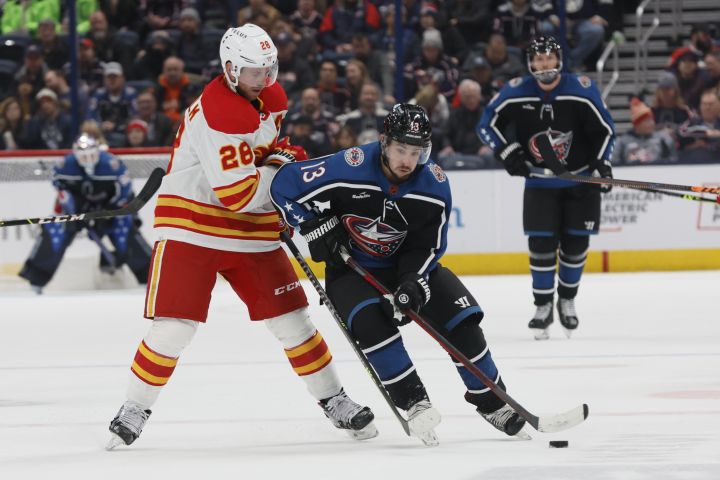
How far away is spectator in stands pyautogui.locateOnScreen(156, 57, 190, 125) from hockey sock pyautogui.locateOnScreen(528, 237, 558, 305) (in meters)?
3.97

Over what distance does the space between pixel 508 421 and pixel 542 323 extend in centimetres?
230

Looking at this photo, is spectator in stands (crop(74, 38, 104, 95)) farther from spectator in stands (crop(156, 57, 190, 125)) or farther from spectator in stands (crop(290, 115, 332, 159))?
spectator in stands (crop(290, 115, 332, 159))

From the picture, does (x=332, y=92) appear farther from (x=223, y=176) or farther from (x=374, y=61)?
(x=223, y=176)

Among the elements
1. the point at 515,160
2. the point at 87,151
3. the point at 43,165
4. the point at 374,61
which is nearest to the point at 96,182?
the point at 87,151

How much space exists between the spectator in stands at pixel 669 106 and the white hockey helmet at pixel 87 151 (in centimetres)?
347

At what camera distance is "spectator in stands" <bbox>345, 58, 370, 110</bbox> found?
29.4ft

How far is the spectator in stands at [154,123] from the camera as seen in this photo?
8.95 m

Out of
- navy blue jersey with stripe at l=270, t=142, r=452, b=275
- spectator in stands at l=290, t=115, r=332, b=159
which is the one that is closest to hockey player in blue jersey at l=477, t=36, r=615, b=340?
navy blue jersey with stripe at l=270, t=142, r=452, b=275

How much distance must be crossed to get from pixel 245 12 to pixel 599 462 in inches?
271

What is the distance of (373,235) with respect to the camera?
11.8 feet

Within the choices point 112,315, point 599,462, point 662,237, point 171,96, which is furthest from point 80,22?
point 599,462

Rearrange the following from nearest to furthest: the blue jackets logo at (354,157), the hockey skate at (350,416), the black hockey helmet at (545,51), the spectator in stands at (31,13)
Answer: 1. the blue jackets logo at (354,157)
2. the hockey skate at (350,416)
3. the black hockey helmet at (545,51)
4. the spectator in stands at (31,13)

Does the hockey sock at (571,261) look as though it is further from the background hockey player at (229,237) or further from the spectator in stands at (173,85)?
the spectator in stands at (173,85)

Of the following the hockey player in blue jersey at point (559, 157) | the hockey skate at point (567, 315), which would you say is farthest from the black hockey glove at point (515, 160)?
the hockey skate at point (567, 315)
